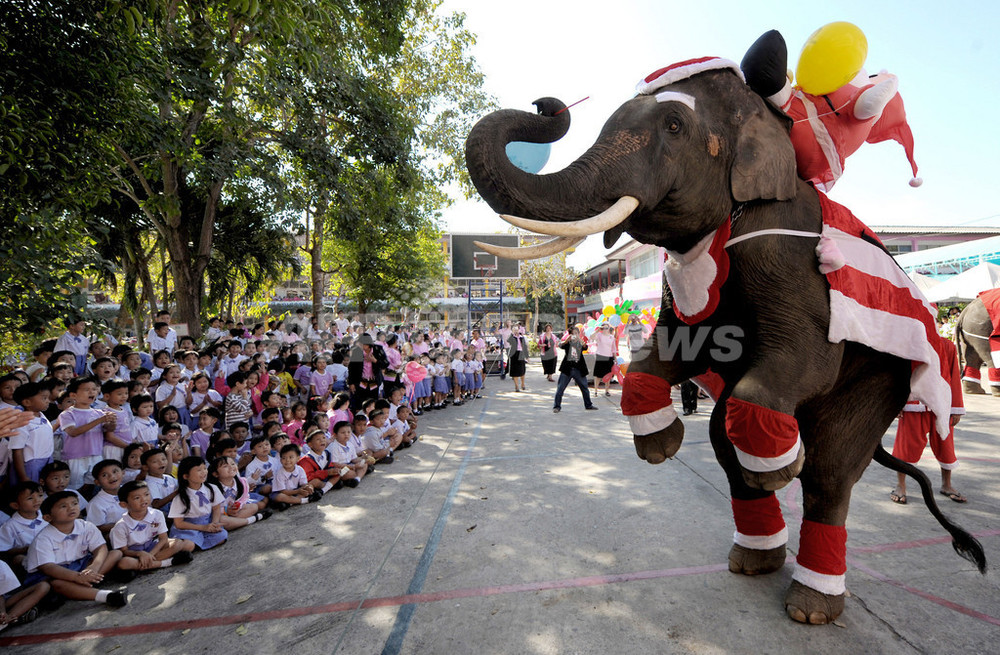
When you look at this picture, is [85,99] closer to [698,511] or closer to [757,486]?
[757,486]

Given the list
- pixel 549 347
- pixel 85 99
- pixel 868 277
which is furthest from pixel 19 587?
pixel 549 347

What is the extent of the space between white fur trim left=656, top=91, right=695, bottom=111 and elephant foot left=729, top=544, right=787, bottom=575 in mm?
2262

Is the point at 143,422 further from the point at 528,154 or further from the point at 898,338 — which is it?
the point at 898,338

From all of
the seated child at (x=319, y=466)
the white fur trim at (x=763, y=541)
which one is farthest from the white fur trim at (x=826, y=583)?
the seated child at (x=319, y=466)

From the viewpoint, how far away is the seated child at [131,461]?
4.00m

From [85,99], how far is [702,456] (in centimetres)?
609

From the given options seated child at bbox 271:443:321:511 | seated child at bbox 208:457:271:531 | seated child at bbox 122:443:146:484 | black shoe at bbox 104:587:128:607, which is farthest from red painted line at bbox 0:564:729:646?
seated child at bbox 271:443:321:511

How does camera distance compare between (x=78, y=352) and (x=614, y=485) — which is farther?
(x=78, y=352)

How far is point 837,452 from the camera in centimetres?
219

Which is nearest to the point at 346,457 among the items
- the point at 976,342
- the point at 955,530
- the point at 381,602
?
the point at 381,602

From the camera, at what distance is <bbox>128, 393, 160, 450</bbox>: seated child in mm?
4445

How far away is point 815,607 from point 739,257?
1.60 meters

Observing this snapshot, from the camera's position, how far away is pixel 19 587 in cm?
283

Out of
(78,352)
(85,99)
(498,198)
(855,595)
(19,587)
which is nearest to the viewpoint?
(498,198)
